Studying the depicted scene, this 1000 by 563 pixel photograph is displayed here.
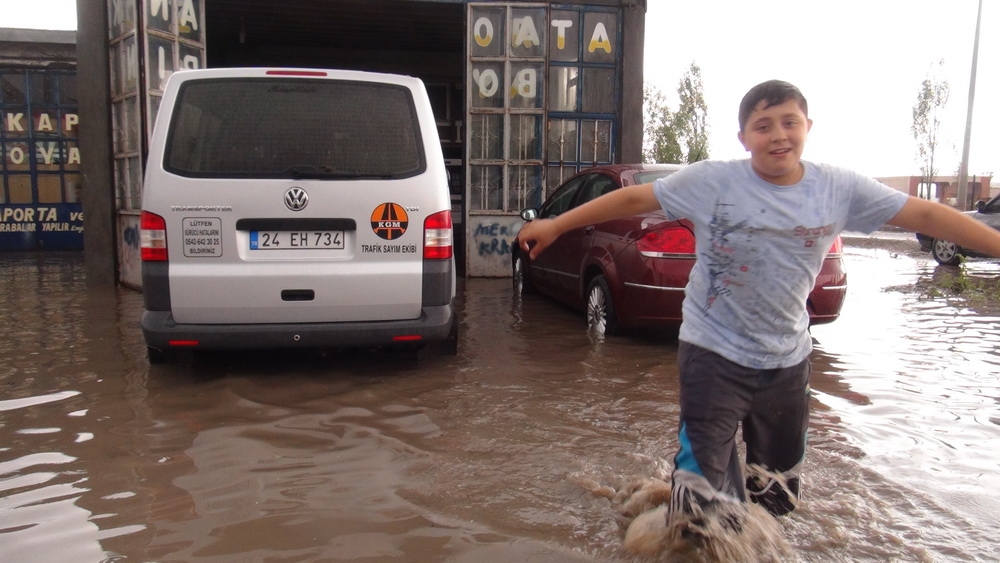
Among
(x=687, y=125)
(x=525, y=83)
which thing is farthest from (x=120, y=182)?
(x=687, y=125)

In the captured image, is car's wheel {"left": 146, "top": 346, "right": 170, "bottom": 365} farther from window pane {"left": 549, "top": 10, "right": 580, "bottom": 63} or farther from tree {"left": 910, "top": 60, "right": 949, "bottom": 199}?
tree {"left": 910, "top": 60, "right": 949, "bottom": 199}

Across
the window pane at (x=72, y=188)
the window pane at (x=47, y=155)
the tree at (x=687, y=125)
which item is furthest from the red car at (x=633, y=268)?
the tree at (x=687, y=125)

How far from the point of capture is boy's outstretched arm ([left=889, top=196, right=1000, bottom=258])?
2.24 m

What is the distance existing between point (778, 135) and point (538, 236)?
83 centimetres

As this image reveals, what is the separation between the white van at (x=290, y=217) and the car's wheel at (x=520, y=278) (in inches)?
159

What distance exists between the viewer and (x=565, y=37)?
10453mm

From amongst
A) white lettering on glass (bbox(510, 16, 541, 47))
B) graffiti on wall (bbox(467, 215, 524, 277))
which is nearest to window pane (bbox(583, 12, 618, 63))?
white lettering on glass (bbox(510, 16, 541, 47))

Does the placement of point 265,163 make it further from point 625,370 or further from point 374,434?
point 625,370

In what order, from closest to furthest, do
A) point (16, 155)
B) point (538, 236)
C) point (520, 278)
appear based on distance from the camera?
point (538, 236), point (520, 278), point (16, 155)

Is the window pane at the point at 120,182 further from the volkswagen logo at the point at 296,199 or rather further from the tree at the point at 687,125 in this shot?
the tree at the point at 687,125

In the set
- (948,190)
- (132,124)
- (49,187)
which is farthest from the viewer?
(948,190)

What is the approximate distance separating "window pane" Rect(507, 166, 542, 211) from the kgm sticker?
20.0 feet

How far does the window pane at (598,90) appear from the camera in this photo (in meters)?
10.6

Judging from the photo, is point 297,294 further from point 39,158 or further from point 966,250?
point 39,158
